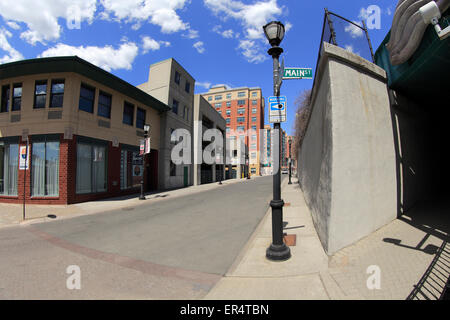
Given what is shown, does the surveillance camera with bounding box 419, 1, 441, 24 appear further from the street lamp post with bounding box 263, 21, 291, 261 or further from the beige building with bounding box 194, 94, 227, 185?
the beige building with bounding box 194, 94, 227, 185

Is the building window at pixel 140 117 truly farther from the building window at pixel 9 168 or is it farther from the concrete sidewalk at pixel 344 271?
the concrete sidewalk at pixel 344 271

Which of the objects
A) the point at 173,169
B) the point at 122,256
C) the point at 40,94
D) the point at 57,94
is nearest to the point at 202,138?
the point at 173,169

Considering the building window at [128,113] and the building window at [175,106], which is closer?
the building window at [128,113]

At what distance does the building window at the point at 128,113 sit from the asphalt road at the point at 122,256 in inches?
398

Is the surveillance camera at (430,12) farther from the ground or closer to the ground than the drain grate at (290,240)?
farther from the ground

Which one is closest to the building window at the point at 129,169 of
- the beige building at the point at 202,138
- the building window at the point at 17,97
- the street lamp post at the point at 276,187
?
the building window at the point at 17,97

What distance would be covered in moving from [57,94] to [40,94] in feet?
3.41

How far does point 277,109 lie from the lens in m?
4.63

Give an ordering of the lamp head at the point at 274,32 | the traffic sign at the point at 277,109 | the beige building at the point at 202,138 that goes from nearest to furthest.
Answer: the lamp head at the point at 274,32
the traffic sign at the point at 277,109
the beige building at the point at 202,138

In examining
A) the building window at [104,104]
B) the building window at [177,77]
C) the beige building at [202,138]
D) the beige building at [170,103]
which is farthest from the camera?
the beige building at [202,138]

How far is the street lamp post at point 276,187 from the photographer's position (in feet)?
13.8

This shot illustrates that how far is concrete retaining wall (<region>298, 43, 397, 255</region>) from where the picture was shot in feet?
13.7
